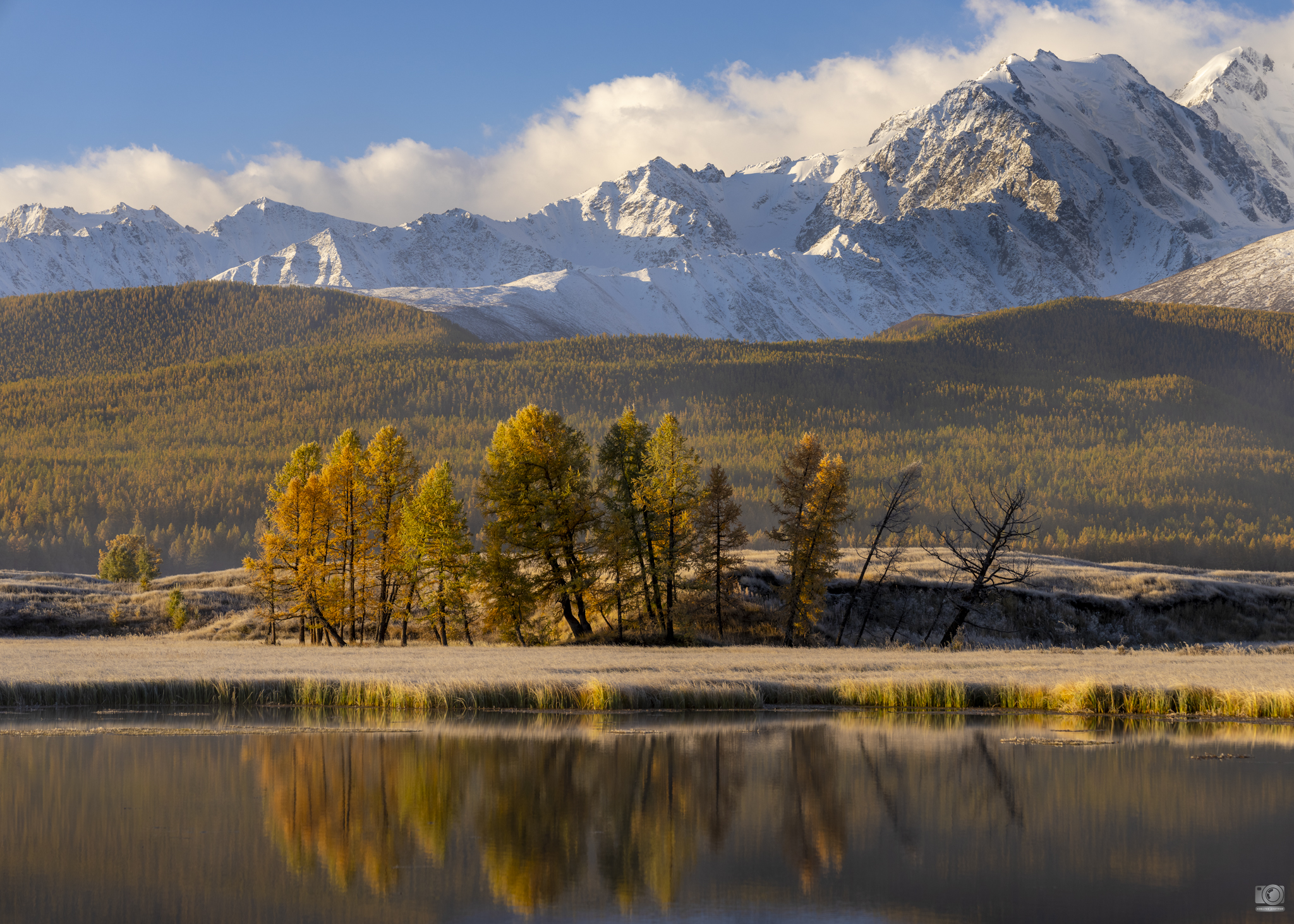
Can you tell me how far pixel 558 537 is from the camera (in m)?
61.7

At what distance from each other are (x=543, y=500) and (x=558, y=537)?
7.30 feet

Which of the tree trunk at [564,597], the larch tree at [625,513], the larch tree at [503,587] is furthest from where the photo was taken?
the tree trunk at [564,597]

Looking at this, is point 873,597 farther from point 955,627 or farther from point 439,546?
point 439,546

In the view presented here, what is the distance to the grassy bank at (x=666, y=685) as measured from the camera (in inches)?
1366

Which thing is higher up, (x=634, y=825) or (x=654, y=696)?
(x=634, y=825)

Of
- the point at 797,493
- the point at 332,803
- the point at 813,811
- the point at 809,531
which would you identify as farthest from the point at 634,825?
the point at 797,493

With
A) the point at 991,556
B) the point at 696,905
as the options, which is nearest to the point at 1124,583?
the point at 991,556

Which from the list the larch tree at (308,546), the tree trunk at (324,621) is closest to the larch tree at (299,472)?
the larch tree at (308,546)

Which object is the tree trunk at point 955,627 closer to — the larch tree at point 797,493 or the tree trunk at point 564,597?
the larch tree at point 797,493

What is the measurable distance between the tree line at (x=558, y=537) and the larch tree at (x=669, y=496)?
0.10m

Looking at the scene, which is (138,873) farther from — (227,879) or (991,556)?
(991,556)

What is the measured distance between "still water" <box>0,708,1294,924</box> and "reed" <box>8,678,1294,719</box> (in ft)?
13.5

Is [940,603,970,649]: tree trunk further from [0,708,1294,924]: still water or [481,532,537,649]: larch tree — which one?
[0,708,1294,924]: still water

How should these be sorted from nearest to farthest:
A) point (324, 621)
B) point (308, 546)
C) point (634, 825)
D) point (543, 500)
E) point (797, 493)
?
1. point (634, 825)
2. point (543, 500)
3. point (797, 493)
4. point (308, 546)
5. point (324, 621)
